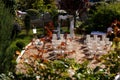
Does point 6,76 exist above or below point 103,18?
above

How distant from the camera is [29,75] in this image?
4.68 m

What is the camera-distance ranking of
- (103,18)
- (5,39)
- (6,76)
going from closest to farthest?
(6,76) → (5,39) → (103,18)

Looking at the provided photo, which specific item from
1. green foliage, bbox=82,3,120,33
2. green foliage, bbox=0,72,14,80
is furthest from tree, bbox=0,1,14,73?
green foliage, bbox=82,3,120,33

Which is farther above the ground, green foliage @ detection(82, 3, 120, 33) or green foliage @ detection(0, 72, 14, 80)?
green foliage @ detection(0, 72, 14, 80)

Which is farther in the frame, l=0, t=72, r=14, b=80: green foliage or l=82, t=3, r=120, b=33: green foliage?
l=82, t=3, r=120, b=33: green foliage

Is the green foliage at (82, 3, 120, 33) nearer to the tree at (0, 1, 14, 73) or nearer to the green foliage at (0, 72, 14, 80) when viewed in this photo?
the tree at (0, 1, 14, 73)

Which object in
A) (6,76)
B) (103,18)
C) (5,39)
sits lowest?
(103,18)

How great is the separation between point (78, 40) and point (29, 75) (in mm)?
8631

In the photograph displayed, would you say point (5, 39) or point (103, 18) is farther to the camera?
point (103, 18)

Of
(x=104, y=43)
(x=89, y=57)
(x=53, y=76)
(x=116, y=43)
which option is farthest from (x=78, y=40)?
(x=53, y=76)

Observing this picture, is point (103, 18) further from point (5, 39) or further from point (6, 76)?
point (6, 76)

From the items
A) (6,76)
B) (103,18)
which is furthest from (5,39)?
(103,18)

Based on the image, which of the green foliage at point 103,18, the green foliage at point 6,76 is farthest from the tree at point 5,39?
the green foliage at point 103,18

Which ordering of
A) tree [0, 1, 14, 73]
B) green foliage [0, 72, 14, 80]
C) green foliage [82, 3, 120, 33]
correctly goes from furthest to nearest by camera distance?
green foliage [82, 3, 120, 33], tree [0, 1, 14, 73], green foliage [0, 72, 14, 80]
